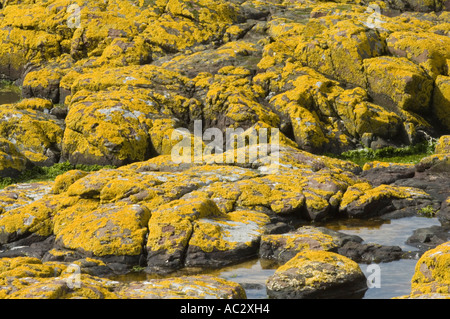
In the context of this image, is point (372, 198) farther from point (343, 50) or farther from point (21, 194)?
point (343, 50)

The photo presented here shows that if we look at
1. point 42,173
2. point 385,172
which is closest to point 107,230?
point 42,173

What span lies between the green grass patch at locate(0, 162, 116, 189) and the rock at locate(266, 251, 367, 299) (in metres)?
17.2

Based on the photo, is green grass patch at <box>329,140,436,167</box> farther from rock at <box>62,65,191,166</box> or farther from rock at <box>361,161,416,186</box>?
rock at <box>62,65,191,166</box>

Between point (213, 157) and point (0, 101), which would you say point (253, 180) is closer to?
point (213, 157)

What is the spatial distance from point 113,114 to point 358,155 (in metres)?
14.0

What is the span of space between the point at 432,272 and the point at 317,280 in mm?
2959

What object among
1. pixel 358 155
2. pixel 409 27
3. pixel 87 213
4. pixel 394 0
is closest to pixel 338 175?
pixel 358 155

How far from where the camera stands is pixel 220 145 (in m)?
34.3

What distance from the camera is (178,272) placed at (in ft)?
63.3

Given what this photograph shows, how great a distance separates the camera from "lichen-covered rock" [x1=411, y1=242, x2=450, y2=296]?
47.3ft

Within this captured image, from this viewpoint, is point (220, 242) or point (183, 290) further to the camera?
point (220, 242)

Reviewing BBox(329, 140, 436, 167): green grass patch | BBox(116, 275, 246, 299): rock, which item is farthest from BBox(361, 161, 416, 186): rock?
BBox(116, 275, 246, 299): rock

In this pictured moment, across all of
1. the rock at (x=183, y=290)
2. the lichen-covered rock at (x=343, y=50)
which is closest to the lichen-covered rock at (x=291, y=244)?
the rock at (x=183, y=290)

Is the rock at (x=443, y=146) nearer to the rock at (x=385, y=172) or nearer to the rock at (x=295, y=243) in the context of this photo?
the rock at (x=385, y=172)
